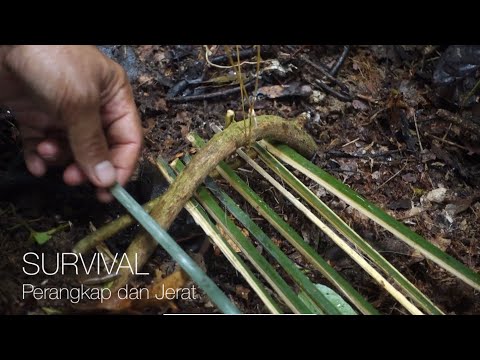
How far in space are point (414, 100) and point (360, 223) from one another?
634 mm

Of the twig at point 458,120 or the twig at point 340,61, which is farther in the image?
the twig at point 340,61

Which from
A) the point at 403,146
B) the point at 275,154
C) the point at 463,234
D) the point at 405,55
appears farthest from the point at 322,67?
the point at 463,234

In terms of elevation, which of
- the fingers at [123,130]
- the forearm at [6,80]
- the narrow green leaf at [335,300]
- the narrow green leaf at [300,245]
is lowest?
the narrow green leaf at [335,300]

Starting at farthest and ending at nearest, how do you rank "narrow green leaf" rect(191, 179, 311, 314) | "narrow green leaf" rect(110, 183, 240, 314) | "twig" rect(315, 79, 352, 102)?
"twig" rect(315, 79, 352, 102), "narrow green leaf" rect(191, 179, 311, 314), "narrow green leaf" rect(110, 183, 240, 314)

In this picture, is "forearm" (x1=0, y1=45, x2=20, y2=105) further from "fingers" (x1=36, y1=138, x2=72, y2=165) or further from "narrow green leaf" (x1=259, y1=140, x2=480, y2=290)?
"narrow green leaf" (x1=259, y1=140, x2=480, y2=290)

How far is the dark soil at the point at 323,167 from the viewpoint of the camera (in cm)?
117

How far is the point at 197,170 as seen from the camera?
1.21 m

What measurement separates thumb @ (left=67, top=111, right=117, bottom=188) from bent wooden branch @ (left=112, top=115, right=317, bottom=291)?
6.4 inches

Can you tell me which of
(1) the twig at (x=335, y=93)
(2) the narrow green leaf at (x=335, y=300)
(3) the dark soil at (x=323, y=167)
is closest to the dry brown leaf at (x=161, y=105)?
(3) the dark soil at (x=323, y=167)

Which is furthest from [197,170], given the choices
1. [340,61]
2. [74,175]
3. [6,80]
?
[340,61]

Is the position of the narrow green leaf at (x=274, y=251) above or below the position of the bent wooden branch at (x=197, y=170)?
below

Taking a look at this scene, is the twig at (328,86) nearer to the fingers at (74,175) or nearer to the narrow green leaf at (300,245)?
the narrow green leaf at (300,245)

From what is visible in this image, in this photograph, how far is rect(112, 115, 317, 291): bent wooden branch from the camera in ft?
3.73

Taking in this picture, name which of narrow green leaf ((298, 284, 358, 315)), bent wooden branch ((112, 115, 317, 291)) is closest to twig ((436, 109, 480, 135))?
bent wooden branch ((112, 115, 317, 291))
